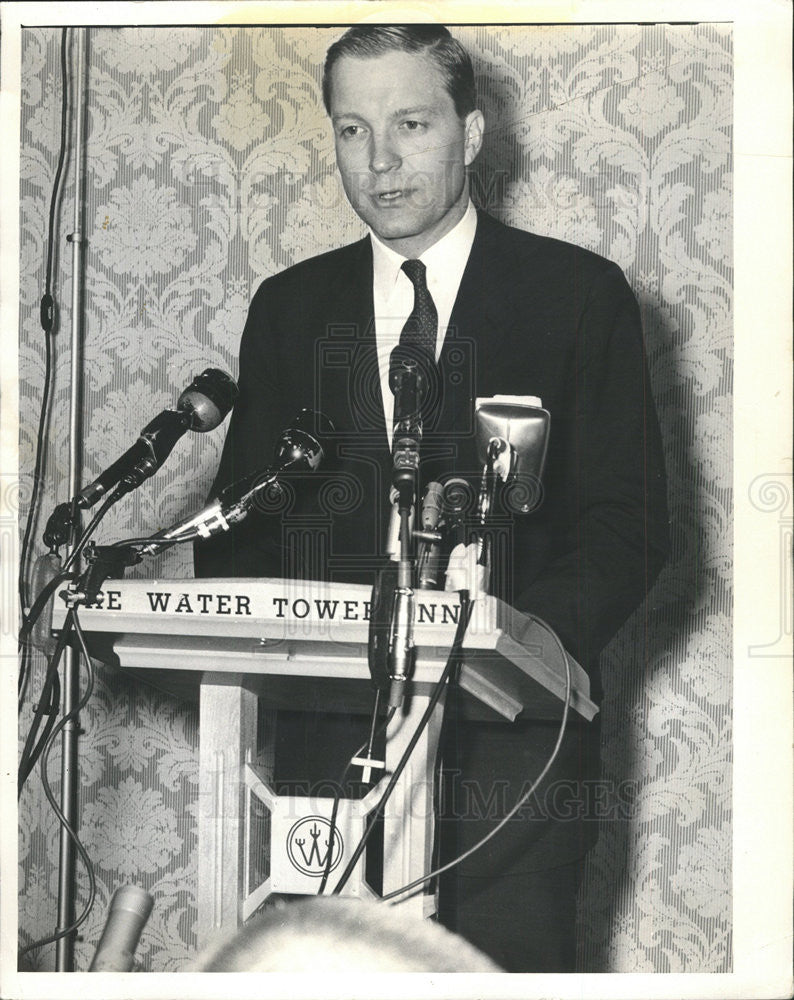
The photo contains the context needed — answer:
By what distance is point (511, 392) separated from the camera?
1782 mm

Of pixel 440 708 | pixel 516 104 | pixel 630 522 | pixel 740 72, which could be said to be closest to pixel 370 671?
pixel 440 708

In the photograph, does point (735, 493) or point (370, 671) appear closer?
point (370, 671)

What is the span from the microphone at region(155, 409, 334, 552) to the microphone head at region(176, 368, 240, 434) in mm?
96

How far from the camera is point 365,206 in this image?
1839 millimetres

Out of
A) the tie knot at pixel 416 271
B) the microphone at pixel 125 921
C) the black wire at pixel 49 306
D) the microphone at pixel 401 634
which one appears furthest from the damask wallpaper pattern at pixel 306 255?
the microphone at pixel 401 634

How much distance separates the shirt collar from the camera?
6.00 feet

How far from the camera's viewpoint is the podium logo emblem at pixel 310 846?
1509 mm

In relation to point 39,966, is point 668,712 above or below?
above

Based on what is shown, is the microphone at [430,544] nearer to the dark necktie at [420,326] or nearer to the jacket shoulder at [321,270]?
the dark necktie at [420,326]

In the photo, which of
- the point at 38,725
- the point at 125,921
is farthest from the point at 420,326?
the point at 125,921

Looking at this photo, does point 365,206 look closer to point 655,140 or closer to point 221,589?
point 655,140

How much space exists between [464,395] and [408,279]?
21 cm

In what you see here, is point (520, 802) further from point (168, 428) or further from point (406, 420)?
point (168, 428)

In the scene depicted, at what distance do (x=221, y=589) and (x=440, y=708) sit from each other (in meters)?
0.30
